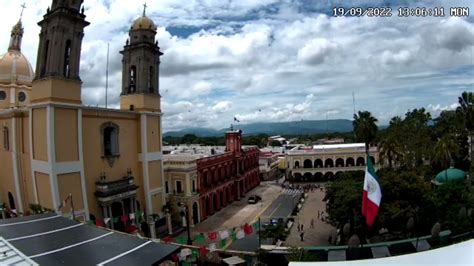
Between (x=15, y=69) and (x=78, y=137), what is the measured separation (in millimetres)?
18280

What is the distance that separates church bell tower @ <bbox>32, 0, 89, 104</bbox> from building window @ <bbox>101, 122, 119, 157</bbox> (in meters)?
3.34

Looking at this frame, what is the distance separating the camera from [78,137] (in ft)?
73.4

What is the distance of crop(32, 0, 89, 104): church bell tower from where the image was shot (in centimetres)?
2183

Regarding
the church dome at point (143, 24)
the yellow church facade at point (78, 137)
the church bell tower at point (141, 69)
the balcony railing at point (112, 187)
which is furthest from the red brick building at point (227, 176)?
the church dome at point (143, 24)

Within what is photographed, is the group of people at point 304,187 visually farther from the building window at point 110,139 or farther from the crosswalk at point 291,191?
the building window at point 110,139

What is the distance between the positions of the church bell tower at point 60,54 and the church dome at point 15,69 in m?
13.8

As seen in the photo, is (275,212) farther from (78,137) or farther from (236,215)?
(78,137)

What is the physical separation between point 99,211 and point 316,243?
16122 mm

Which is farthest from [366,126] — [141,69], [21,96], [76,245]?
[21,96]

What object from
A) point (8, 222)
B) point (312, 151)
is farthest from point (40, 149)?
point (312, 151)

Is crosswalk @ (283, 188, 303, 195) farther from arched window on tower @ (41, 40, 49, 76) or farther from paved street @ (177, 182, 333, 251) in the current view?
arched window on tower @ (41, 40, 49, 76)

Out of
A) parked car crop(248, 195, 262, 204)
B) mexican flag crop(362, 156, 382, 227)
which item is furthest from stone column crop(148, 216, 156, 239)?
mexican flag crop(362, 156, 382, 227)

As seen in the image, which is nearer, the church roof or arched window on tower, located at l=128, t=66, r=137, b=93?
the church roof

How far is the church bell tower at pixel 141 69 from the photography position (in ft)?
96.4
